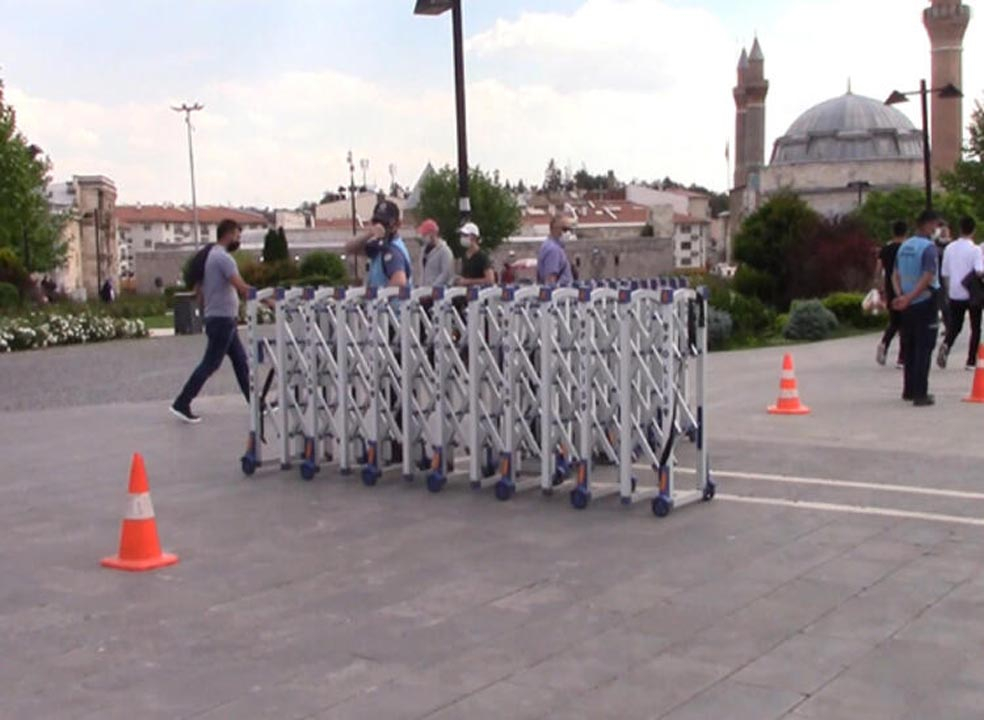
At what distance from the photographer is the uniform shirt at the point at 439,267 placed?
36.8 ft

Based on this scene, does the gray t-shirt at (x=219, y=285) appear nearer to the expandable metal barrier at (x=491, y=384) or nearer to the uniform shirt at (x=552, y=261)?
the expandable metal barrier at (x=491, y=384)

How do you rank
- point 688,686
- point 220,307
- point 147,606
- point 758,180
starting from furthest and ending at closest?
point 758,180 → point 220,307 → point 147,606 → point 688,686

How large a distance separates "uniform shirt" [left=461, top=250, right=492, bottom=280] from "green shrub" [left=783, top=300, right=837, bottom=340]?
1369cm

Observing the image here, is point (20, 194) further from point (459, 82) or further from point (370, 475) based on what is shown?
point (370, 475)

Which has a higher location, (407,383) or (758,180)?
(758,180)

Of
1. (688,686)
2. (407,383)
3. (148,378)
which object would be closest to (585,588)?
(688,686)

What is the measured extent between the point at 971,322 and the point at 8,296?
26.2m

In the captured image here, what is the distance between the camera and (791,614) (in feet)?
18.5

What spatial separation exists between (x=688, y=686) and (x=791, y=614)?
43.3 inches

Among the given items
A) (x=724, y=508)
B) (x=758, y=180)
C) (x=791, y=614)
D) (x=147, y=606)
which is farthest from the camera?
(x=758, y=180)

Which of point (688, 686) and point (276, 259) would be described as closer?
point (688, 686)

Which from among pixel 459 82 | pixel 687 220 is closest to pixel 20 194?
pixel 459 82

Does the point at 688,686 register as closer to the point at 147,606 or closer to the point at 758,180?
the point at 147,606

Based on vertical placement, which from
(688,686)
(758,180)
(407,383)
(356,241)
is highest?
(758,180)
